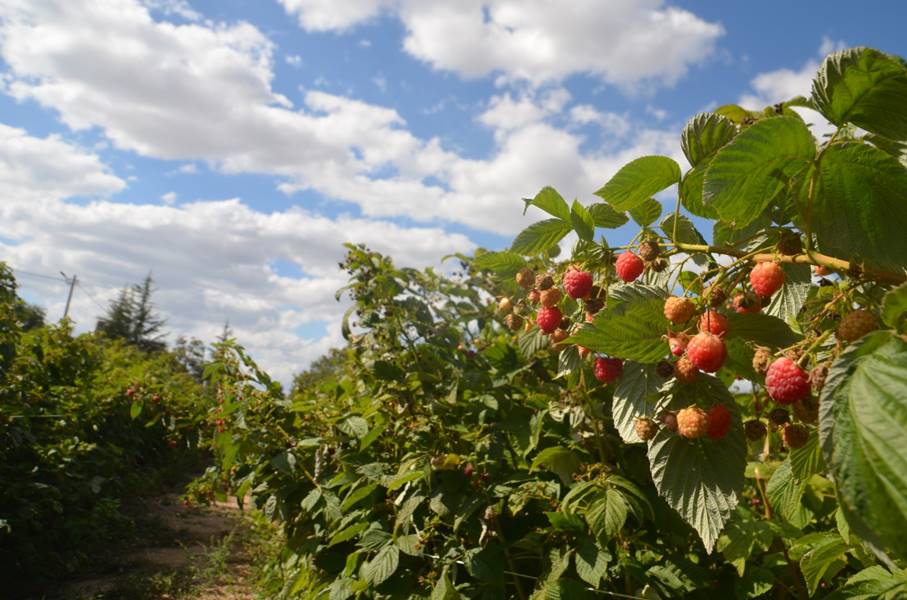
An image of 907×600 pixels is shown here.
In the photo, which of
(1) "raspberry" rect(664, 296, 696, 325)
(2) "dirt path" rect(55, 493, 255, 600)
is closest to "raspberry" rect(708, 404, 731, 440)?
(1) "raspberry" rect(664, 296, 696, 325)

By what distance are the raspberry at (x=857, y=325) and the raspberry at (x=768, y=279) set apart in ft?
0.33

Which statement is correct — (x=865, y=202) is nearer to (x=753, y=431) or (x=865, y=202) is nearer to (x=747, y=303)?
(x=747, y=303)

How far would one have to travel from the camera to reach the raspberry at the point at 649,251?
854 mm

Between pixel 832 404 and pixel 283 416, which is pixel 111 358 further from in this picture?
pixel 832 404

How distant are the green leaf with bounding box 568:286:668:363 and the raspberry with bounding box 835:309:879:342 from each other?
21cm

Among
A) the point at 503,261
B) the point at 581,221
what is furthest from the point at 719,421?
the point at 503,261

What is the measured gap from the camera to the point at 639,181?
91 cm

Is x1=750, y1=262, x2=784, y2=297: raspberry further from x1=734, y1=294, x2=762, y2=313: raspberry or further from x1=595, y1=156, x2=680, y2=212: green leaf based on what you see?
x1=595, y1=156, x2=680, y2=212: green leaf

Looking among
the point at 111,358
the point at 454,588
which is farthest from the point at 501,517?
the point at 111,358

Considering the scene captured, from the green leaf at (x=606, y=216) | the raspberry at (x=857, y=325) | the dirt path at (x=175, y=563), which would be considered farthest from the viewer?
the dirt path at (x=175, y=563)

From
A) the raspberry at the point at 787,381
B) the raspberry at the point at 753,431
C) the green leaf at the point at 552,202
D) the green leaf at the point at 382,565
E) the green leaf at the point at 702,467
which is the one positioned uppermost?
the green leaf at the point at 552,202

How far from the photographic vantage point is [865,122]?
2.31 ft

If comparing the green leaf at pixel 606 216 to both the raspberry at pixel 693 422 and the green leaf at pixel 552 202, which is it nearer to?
the green leaf at pixel 552 202

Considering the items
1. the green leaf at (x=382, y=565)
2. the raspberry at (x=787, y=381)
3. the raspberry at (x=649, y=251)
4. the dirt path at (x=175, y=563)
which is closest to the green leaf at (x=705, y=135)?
the raspberry at (x=649, y=251)
